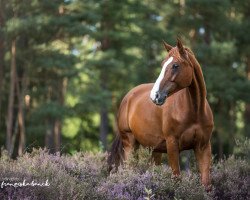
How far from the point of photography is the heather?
5.85m

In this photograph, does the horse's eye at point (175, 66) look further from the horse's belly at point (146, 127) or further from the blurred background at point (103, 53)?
the blurred background at point (103, 53)

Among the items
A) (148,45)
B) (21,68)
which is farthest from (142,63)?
(21,68)

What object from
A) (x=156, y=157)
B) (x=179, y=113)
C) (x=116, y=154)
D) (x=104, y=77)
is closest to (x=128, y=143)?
(x=116, y=154)

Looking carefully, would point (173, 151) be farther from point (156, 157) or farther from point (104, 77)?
point (104, 77)

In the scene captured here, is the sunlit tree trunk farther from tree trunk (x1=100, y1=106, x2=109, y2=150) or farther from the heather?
the heather

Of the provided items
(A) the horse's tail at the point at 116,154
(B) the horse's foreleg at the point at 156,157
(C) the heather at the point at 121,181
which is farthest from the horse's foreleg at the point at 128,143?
(B) the horse's foreleg at the point at 156,157

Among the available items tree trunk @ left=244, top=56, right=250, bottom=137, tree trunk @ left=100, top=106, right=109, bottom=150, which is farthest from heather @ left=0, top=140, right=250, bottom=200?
tree trunk @ left=244, top=56, right=250, bottom=137

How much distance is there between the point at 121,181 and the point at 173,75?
4.74 feet

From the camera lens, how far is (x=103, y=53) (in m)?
20.7

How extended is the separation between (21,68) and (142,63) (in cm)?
484

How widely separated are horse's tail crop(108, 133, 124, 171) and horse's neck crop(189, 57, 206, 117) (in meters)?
2.14

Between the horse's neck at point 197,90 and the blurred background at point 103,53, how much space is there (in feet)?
36.5

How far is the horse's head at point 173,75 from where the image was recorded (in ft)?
21.1

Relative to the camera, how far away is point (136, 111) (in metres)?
8.12
